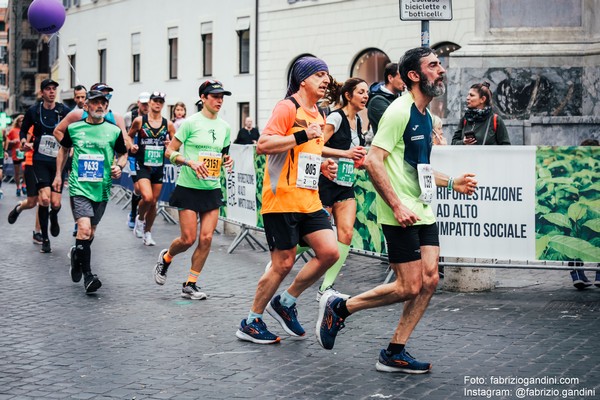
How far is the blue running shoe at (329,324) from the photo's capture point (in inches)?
295

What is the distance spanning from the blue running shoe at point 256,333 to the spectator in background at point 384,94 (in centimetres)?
300

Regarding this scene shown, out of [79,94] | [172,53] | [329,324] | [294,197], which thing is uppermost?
[172,53]

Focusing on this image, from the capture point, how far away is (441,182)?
7.43m

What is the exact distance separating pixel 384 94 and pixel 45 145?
5.47 metres

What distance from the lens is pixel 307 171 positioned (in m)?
7.96

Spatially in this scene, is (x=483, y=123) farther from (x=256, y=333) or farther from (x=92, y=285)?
(x=256, y=333)

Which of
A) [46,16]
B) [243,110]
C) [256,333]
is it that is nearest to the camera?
[256,333]

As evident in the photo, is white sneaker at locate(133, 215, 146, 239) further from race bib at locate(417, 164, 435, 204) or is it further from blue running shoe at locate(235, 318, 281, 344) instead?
race bib at locate(417, 164, 435, 204)

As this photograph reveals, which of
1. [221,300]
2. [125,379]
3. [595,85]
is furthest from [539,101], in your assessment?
[125,379]

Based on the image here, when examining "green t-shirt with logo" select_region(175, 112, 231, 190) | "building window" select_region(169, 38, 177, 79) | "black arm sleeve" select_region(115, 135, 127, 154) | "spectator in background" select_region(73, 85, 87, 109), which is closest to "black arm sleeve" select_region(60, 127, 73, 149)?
"black arm sleeve" select_region(115, 135, 127, 154)

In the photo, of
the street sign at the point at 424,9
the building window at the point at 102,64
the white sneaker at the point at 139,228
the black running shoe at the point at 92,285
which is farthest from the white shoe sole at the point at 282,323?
the building window at the point at 102,64

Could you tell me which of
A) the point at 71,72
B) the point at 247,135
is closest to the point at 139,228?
the point at 247,135

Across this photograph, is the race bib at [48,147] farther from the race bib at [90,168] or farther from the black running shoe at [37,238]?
the race bib at [90,168]

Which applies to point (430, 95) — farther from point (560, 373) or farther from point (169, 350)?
point (169, 350)
